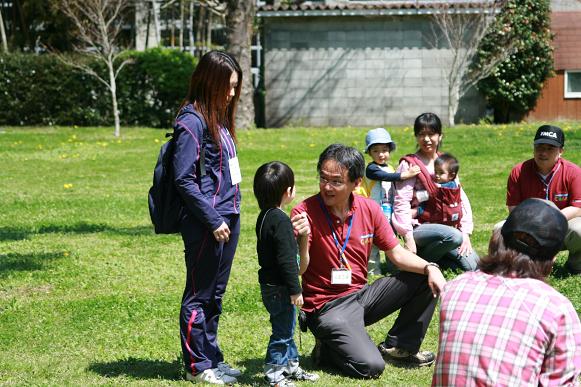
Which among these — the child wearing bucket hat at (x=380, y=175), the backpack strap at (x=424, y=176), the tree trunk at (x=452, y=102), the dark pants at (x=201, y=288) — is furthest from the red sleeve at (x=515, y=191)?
the tree trunk at (x=452, y=102)

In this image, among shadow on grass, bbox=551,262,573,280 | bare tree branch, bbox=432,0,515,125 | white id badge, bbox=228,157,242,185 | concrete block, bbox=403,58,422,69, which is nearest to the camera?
white id badge, bbox=228,157,242,185

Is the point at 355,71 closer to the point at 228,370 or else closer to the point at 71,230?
the point at 71,230

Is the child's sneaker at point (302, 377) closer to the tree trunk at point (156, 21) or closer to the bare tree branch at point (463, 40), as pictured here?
the bare tree branch at point (463, 40)

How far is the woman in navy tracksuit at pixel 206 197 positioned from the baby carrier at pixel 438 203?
8.45 ft

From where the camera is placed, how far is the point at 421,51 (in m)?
23.4

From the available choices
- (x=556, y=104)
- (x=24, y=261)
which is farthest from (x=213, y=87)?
(x=556, y=104)

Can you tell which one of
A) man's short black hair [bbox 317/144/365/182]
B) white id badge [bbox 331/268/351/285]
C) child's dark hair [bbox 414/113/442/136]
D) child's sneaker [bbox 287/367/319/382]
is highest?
child's dark hair [bbox 414/113/442/136]

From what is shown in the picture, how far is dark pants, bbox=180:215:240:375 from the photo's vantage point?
4.97 meters

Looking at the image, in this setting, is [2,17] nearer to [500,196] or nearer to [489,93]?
[489,93]

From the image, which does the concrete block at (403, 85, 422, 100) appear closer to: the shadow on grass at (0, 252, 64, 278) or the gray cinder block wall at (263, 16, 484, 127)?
the gray cinder block wall at (263, 16, 484, 127)

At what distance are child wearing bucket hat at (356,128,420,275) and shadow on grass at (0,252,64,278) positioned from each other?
3.02 meters

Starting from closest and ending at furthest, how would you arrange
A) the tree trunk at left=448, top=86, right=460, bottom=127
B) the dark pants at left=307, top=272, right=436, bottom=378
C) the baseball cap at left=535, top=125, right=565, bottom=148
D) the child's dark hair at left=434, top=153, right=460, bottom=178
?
the dark pants at left=307, top=272, right=436, bottom=378 → the baseball cap at left=535, top=125, right=565, bottom=148 → the child's dark hair at left=434, top=153, right=460, bottom=178 → the tree trunk at left=448, top=86, right=460, bottom=127

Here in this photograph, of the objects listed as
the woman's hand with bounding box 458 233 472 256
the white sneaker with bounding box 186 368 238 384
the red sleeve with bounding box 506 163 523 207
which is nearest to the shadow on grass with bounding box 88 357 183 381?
the white sneaker with bounding box 186 368 238 384

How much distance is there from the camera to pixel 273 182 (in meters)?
4.94
